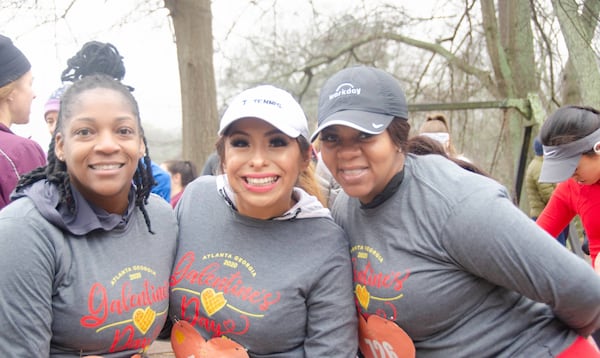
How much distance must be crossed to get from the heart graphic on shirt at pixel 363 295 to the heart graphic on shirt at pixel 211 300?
0.50 metres

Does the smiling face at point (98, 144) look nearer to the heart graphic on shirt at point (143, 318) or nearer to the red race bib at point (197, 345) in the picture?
the heart graphic on shirt at point (143, 318)

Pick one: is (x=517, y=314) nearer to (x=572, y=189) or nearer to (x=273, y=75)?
(x=572, y=189)

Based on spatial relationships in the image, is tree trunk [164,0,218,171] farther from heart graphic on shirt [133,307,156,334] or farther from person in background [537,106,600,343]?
heart graphic on shirt [133,307,156,334]

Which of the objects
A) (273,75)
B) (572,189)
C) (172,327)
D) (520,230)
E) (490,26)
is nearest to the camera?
(520,230)

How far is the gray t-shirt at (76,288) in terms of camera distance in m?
1.62

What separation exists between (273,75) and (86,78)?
397 inches

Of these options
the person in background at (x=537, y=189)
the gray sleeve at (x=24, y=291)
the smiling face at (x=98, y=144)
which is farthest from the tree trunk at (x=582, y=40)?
the gray sleeve at (x=24, y=291)

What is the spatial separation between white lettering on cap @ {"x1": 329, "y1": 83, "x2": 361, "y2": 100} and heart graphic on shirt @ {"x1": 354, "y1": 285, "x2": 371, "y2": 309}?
0.71 m

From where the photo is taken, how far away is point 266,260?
2.09 metres

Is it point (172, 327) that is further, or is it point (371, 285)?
point (172, 327)

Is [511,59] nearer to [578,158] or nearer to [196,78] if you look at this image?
[196,78]

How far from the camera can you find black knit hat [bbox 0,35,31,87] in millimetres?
2709

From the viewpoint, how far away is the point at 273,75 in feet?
39.0

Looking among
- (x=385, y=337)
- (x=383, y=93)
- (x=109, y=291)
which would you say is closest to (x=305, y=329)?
(x=385, y=337)
